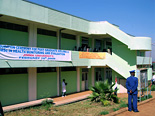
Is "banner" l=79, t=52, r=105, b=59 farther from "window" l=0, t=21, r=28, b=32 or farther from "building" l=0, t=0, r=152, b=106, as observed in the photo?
"window" l=0, t=21, r=28, b=32

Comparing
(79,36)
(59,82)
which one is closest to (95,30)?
(79,36)

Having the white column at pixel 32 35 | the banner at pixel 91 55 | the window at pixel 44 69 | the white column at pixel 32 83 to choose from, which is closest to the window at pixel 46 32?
the white column at pixel 32 35

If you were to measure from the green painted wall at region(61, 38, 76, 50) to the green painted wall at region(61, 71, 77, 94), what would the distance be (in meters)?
2.48

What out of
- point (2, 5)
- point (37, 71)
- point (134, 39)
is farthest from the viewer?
point (134, 39)

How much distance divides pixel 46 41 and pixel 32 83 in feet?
12.6

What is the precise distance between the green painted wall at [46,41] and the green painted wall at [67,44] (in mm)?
1191

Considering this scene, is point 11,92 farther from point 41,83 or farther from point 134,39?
point 134,39

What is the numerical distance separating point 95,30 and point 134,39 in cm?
432

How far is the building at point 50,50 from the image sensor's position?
12.3 m

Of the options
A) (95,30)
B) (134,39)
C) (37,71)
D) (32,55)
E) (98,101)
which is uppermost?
(95,30)

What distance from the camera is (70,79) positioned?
60.3 feet

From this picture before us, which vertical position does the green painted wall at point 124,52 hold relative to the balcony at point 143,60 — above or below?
above

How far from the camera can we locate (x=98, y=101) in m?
12.1

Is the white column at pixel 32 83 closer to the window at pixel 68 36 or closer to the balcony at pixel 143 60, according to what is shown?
the window at pixel 68 36
